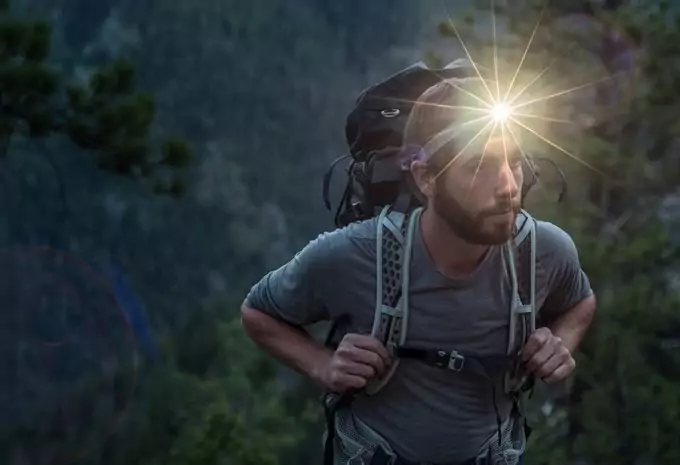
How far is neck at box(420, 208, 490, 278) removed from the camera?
6.46 ft

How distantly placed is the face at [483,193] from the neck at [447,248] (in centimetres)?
4

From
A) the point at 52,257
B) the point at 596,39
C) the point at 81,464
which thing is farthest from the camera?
the point at 52,257

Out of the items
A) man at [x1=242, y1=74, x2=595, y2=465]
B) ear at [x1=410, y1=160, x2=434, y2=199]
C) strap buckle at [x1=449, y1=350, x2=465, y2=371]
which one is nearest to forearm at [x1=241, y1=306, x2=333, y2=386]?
man at [x1=242, y1=74, x2=595, y2=465]

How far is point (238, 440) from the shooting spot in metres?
13.9

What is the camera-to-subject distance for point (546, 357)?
1943 mm

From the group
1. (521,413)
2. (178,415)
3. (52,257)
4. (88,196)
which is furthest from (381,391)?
(52,257)

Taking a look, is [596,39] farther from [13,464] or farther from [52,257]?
[52,257]

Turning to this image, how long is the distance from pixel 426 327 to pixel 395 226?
0.56 feet

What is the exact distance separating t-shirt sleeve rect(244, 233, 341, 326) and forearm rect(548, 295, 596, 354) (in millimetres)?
411

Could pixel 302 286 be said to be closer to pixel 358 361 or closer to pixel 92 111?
pixel 358 361

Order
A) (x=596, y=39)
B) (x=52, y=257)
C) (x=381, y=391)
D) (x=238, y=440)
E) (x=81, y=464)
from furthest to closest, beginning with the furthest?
(x=52, y=257) → (x=81, y=464) → (x=238, y=440) → (x=596, y=39) → (x=381, y=391)

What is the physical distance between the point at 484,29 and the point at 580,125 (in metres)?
0.99

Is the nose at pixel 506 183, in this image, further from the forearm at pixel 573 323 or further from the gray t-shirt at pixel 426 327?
the forearm at pixel 573 323

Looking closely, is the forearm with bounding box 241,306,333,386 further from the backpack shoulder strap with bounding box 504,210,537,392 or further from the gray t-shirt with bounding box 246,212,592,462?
the backpack shoulder strap with bounding box 504,210,537,392
